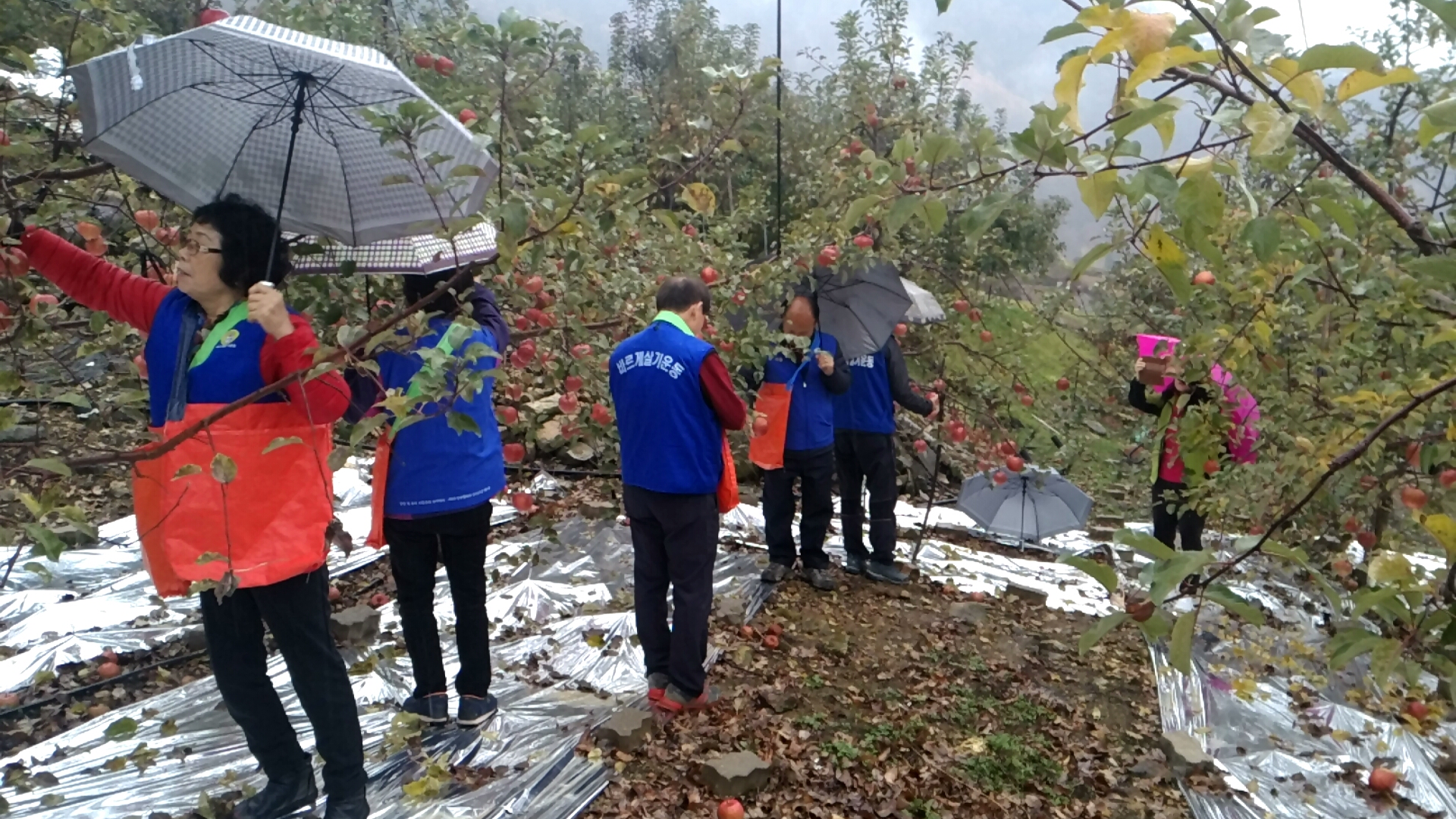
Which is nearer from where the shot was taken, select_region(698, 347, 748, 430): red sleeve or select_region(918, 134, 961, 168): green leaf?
select_region(918, 134, 961, 168): green leaf

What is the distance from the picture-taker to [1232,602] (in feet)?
4.09

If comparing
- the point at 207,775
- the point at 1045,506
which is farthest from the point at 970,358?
the point at 207,775

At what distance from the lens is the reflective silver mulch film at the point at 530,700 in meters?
2.68

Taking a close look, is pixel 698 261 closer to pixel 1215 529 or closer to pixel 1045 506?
pixel 1045 506

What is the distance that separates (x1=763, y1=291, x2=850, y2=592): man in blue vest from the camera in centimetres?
429

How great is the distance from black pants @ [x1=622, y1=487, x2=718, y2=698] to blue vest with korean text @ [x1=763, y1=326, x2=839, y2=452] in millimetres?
1288

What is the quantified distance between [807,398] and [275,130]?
2.63 m

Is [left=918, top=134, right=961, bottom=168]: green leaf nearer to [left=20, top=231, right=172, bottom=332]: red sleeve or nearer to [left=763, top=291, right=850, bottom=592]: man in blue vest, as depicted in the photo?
[left=20, top=231, right=172, bottom=332]: red sleeve

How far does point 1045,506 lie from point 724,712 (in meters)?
2.79

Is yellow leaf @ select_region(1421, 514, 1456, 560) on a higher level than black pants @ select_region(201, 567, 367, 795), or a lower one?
higher

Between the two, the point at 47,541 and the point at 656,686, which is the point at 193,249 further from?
the point at 656,686

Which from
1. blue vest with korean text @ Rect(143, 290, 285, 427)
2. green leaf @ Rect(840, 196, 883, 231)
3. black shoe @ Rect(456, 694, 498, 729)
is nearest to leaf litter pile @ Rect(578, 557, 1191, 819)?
black shoe @ Rect(456, 694, 498, 729)

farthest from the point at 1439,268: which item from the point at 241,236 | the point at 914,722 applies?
the point at 914,722

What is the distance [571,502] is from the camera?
5.39 m
